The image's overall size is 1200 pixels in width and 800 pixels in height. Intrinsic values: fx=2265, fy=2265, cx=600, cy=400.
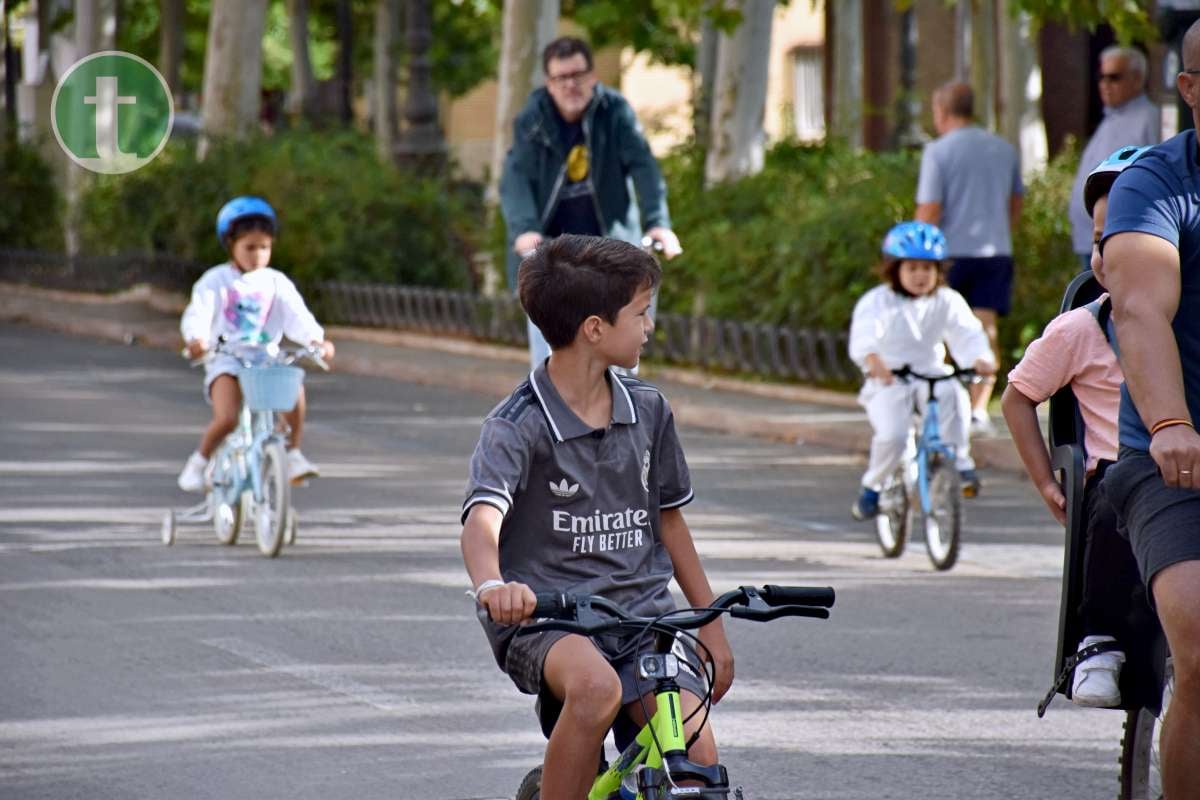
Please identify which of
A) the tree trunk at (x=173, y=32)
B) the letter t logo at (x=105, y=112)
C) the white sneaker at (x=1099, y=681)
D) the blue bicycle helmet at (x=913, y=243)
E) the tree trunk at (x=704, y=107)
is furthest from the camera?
the tree trunk at (x=173, y=32)

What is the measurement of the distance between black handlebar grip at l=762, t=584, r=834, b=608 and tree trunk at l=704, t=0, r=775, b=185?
14814 millimetres

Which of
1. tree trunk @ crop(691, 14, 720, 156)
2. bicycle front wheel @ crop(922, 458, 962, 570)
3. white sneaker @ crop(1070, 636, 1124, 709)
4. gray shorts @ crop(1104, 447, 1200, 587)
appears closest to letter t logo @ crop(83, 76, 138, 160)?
tree trunk @ crop(691, 14, 720, 156)

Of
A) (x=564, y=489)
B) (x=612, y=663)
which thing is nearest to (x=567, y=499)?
(x=564, y=489)

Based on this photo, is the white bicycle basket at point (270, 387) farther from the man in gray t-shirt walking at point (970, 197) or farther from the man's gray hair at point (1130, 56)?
the man's gray hair at point (1130, 56)

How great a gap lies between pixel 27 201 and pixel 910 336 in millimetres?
22235

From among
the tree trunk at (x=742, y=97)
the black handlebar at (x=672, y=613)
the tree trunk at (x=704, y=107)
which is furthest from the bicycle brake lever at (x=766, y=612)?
the tree trunk at (x=742, y=97)

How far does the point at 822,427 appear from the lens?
13875mm

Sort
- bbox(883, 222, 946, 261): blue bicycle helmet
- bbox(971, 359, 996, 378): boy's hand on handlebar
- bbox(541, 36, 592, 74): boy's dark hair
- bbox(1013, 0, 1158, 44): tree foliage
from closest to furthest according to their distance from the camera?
1. bbox(971, 359, 996, 378): boy's hand on handlebar
2. bbox(883, 222, 946, 261): blue bicycle helmet
3. bbox(541, 36, 592, 74): boy's dark hair
4. bbox(1013, 0, 1158, 44): tree foliage

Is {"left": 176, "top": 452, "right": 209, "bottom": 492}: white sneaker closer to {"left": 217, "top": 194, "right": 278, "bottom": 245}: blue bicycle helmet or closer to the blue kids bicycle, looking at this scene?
{"left": 217, "top": 194, "right": 278, "bottom": 245}: blue bicycle helmet

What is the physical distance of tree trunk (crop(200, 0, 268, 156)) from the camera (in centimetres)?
2534

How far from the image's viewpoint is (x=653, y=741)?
3.98 meters

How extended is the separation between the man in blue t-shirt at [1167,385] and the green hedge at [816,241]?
9.35 m

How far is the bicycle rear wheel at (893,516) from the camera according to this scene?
9.66m

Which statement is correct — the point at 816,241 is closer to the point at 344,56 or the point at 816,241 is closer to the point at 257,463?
the point at 257,463
